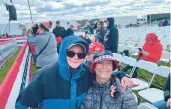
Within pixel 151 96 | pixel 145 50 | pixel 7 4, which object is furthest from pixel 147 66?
→ pixel 7 4

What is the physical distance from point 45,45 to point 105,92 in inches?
111

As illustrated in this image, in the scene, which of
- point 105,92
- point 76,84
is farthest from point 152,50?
point 76,84

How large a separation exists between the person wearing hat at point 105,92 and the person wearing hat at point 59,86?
0.14 m

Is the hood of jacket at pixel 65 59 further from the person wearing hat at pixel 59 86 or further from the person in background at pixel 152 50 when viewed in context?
the person in background at pixel 152 50

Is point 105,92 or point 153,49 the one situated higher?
point 105,92

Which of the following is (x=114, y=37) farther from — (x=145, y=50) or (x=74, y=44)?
(x=74, y=44)

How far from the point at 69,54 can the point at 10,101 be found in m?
0.84

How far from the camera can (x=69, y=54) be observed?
2447 millimetres

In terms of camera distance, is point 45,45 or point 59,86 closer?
point 59,86

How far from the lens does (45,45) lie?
509 centimetres

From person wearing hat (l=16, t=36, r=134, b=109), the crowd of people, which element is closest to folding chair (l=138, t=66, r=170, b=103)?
the crowd of people

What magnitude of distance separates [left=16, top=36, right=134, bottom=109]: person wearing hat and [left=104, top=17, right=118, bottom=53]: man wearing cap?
6051mm

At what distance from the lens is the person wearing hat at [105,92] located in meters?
2.49

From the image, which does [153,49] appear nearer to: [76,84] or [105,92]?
[105,92]
